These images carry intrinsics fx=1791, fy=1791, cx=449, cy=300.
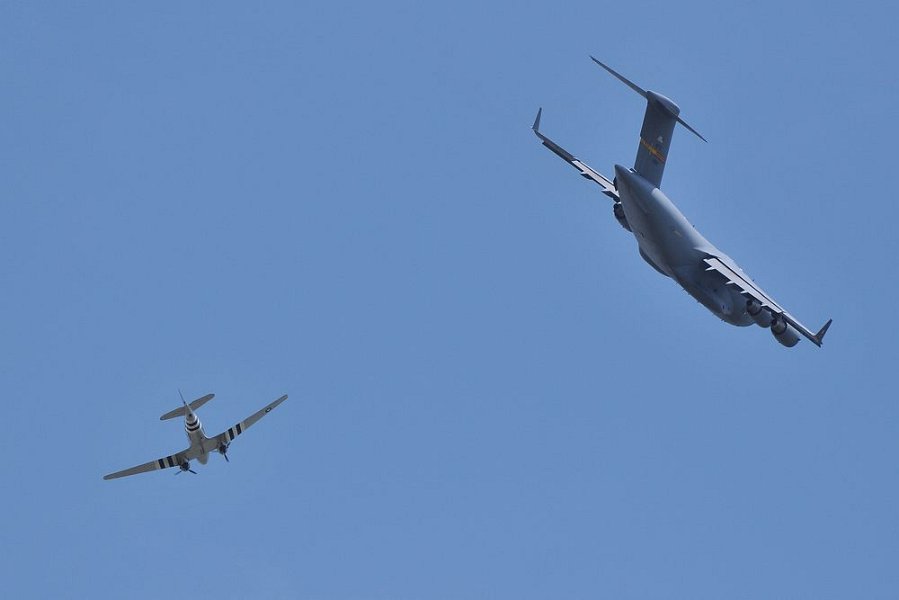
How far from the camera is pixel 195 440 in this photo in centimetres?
7438

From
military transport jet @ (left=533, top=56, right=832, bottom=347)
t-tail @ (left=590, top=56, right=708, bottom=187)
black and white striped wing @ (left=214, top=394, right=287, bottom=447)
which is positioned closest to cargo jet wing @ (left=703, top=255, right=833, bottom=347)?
military transport jet @ (left=533, top=56, right=832, bottom=347)

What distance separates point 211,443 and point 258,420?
264 centimetres

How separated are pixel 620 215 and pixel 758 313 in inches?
275

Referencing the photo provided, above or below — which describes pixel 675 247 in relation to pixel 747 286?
above

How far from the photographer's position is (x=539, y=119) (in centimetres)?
7350

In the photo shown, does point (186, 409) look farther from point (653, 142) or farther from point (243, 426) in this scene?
point (653, 142)

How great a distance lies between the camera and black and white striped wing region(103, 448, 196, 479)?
2977 inches

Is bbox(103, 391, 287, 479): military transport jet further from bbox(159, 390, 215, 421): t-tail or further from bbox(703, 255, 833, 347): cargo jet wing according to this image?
bbox(703, 255, 833, 347): cargo jet wing

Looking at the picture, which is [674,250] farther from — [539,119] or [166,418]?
[166,418]

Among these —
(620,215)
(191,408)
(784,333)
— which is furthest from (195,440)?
(784,333)

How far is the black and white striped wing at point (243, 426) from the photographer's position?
75.2 metres

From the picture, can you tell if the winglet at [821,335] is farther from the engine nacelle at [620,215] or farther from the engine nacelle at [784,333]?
the engine nacelle at [620,215]

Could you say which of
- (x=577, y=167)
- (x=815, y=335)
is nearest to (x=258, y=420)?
(x=577, y=167)

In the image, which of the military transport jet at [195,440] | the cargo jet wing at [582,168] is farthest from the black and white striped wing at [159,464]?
the cargo jet wing at [582,168]
